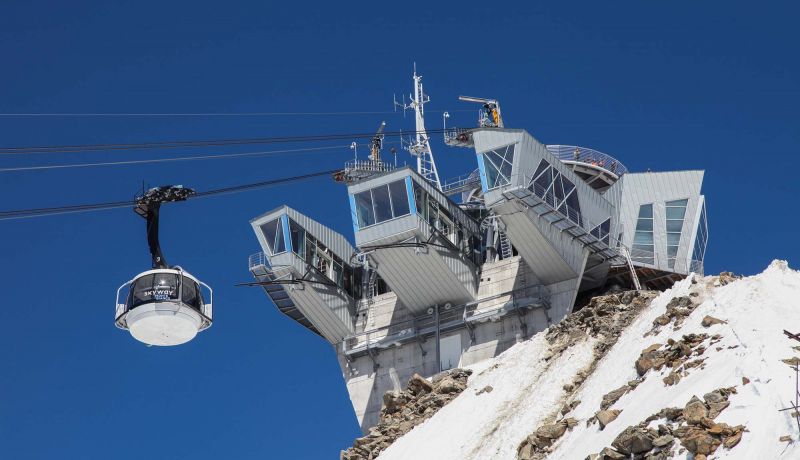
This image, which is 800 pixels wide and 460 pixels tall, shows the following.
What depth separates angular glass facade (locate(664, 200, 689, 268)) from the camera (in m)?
76.6

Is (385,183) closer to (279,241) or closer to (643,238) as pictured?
(279,241)

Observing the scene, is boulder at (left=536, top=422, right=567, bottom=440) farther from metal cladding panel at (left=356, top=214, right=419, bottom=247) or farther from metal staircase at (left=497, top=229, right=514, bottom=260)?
metal staircase at (left=497, top=229, right=514, bottom=260)

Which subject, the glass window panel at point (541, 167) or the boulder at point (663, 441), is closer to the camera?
the boulder at point (663, 441)

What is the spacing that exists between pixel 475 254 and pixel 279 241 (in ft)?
33.9

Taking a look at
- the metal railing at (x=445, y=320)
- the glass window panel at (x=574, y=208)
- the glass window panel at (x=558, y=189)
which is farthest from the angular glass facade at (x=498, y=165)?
the metal railing at (x=445, y=320)

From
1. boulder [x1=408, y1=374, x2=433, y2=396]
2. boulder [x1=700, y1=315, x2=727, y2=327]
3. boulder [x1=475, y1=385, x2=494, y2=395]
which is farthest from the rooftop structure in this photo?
boulder [x1=700, y1=315, x2=727, y2=327]

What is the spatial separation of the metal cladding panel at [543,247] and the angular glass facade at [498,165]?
1.24m

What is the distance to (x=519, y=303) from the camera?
75188mm

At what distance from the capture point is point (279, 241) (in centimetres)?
7731

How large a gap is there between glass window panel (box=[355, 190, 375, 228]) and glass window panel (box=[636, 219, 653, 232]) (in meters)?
14.1

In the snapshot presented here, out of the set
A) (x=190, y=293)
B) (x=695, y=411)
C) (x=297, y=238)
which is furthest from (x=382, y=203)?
(x=695, y=411)

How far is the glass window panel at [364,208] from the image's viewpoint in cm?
7419

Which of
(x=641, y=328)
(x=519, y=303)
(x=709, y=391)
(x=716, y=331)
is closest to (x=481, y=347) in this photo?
(x=519, y=303)

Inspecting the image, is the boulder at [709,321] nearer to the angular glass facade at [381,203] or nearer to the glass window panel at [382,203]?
the angular glass facade at [381,203]
